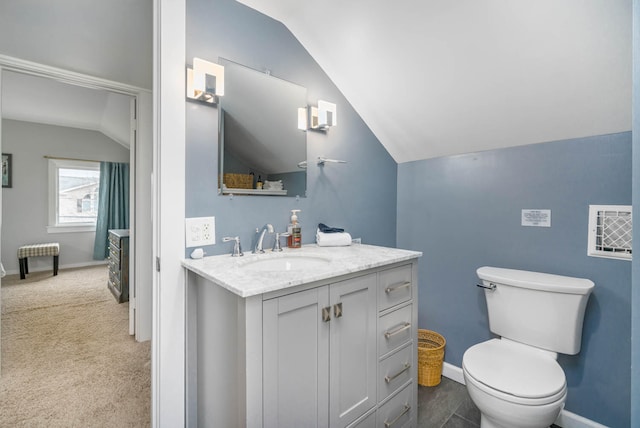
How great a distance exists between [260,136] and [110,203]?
484cm

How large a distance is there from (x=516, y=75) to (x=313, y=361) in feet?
5.32

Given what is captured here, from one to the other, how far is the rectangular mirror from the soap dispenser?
0.16 metres

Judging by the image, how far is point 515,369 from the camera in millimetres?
1344

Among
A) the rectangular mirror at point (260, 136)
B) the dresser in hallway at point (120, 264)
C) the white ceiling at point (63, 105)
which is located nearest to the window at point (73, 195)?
the white ceiling at point (63, 105)

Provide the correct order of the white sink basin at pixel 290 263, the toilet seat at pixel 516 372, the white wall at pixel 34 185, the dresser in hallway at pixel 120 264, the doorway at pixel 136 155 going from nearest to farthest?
the toilet seat at pixel 516 372 < the white sink basin at pixel 290 263 < the doorway at pixel 136 155 < the dresser in hallway at pixel 120 264 < the white wall at pixel 34 185

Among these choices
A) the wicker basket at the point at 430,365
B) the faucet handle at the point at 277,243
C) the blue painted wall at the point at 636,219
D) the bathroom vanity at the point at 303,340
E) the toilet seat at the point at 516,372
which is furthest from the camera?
the wicker basket at the point at 430,365

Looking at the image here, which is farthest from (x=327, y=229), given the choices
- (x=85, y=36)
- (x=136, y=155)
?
(x=85, y=36)

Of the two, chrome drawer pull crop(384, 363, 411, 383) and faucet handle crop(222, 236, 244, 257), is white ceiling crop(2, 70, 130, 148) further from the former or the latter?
Result: chrome drawer pull crop(384, 363, 411, 383)

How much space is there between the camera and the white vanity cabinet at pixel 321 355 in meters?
0.94

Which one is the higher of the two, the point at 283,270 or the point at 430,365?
the point at 283,270

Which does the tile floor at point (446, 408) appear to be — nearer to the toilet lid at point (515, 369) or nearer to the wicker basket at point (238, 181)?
the toilet lid at point (515, 369)

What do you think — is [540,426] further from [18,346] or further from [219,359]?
[18,346]

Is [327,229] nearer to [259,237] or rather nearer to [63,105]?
[259,237]

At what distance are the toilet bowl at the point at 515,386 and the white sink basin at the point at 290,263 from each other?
2.85 feet
